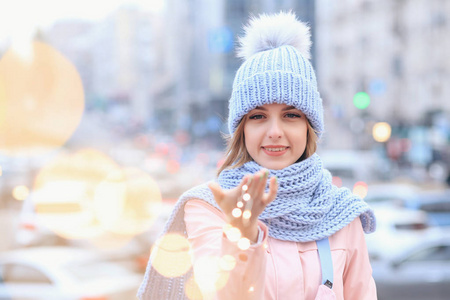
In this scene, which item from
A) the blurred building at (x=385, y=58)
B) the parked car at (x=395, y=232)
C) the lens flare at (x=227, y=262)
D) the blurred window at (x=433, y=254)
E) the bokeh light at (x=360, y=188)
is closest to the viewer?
the lens flare at (x=227, y=262)

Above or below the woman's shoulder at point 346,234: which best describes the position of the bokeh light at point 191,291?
below

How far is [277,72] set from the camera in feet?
6.53

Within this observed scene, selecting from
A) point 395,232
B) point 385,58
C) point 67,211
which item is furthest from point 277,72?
point 385,58

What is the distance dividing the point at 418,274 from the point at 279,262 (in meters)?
6.95

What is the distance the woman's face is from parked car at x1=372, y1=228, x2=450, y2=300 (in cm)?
645

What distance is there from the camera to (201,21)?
65375 millimetres

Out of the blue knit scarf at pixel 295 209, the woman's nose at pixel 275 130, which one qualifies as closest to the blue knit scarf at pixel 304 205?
the blue knit scarf at pixel 295 209

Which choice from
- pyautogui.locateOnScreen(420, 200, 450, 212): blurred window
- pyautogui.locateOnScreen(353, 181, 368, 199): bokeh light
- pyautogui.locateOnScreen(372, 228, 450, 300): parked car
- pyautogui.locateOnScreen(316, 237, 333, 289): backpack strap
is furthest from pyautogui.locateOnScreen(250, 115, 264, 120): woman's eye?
pyautogui.locateOnScreen(353, 181, 368, 199): bokeh light

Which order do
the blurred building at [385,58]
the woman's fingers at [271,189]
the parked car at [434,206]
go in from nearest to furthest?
1. the woman's fingers at [271,189]
2. the parked car at [434,206]
3. the blurred building at [385,58]

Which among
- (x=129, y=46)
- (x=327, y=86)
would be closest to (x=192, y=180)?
(x=327, y=86)

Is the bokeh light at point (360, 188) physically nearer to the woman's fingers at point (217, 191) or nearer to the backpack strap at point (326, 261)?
the backpack strap at point (326, 261)

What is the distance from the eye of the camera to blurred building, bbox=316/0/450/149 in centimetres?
3709

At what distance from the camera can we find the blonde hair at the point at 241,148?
2.14 m

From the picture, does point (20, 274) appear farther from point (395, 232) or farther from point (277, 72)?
point (395, 232)
